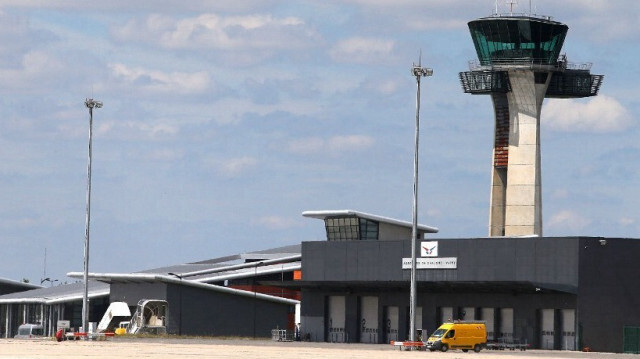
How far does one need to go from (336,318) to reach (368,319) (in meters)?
3.11

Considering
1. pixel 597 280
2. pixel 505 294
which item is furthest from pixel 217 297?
pixel 597 280

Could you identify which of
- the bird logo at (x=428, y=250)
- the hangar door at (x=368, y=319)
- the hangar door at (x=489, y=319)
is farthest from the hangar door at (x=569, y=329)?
the hangar door at (x=368, y=319)

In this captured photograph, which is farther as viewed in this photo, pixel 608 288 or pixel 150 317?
pixel 150 317

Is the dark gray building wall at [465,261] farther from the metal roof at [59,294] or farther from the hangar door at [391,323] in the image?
the metal roof at [59,294]

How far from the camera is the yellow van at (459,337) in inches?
3199

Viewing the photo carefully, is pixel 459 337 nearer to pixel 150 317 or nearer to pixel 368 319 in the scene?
pixel 368 319

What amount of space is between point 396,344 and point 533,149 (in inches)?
1505

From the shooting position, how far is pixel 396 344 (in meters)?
84.7

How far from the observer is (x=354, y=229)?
113 meters

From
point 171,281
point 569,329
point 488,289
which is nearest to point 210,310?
point 171,281

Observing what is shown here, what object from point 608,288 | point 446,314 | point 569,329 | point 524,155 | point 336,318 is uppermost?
point 524,155

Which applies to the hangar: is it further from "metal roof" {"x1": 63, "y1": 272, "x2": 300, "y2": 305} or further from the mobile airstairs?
the mobile airstairs

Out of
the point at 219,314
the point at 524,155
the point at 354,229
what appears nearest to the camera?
the point at 219,314

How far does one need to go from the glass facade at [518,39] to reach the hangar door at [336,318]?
26627 mm
